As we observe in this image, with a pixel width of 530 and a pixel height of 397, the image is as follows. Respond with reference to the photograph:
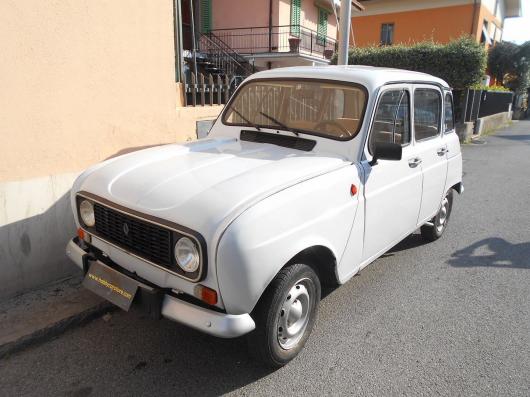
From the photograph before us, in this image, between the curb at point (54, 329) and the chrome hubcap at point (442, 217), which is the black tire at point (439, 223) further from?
the curb at point (54, 329)

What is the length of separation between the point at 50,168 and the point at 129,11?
174cm

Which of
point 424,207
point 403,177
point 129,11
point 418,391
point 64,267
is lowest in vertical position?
point 418,391

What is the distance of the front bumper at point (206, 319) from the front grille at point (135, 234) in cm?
23

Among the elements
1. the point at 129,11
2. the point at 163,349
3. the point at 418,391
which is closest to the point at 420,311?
the point at 418,391

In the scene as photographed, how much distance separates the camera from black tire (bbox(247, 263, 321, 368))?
98.2 inches

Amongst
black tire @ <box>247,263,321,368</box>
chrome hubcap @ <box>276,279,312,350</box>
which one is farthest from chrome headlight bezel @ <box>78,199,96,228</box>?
chrome hubcap @ <box>276,279,312,350</box>

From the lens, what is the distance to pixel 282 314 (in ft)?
8.84

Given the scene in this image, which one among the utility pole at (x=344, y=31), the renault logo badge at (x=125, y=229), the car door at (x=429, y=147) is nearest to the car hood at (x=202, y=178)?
the renault logo badge at (x=125, y=229)

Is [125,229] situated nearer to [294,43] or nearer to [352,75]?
[352,75]

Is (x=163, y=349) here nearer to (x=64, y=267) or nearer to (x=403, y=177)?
(x=64, y=267)

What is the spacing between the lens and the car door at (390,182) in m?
3.25

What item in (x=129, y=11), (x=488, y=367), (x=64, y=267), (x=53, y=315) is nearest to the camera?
(x=488, y=367)

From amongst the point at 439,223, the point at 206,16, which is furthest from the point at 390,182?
the point at 206,16

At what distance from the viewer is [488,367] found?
286 cm
